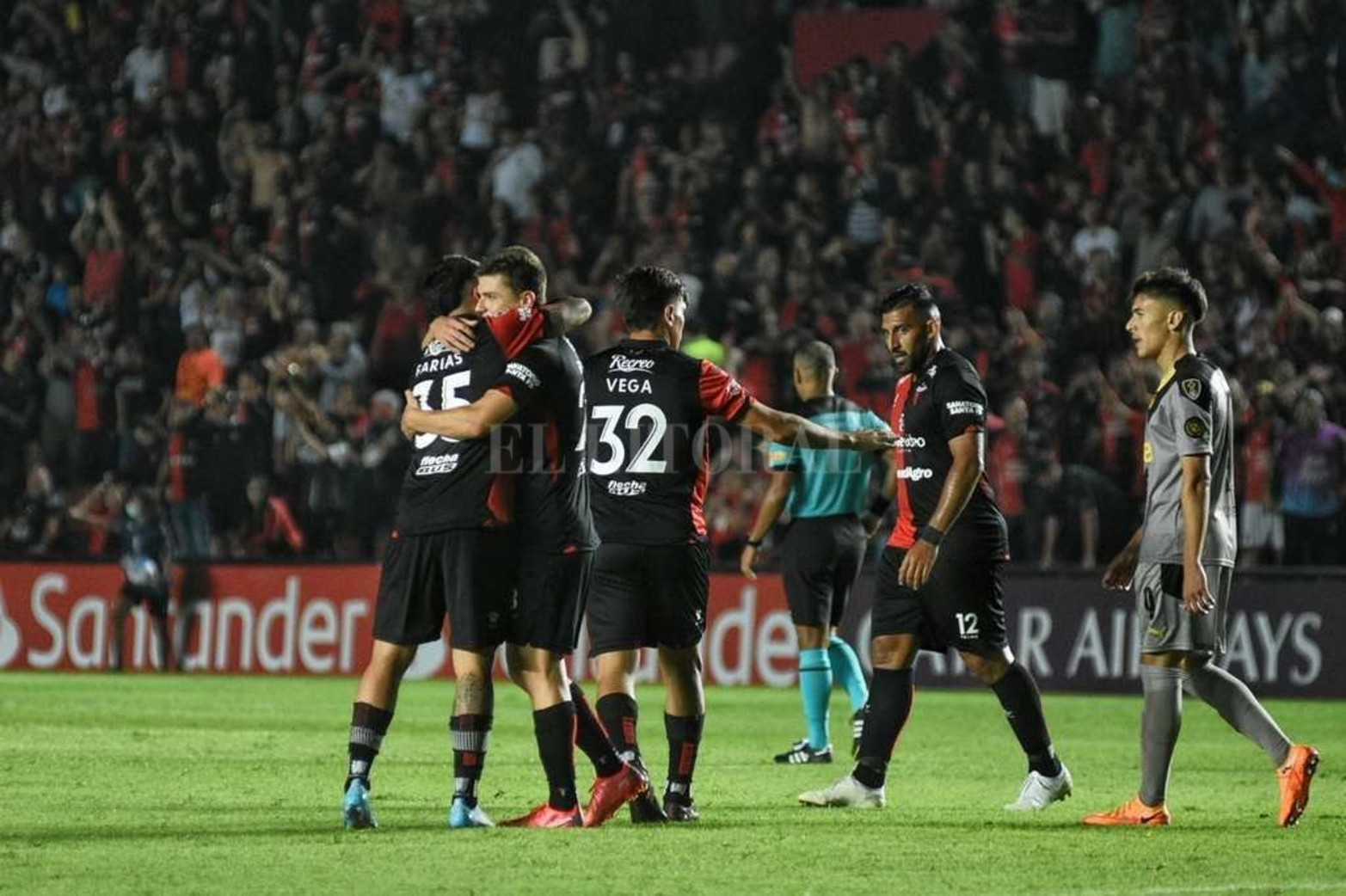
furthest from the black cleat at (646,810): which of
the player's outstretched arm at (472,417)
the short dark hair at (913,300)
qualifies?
the short dark hair at (913,300)

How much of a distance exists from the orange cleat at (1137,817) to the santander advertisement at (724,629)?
859 centimetres

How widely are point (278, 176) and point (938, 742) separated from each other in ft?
49.6

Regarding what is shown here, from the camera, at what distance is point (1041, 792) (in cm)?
1077

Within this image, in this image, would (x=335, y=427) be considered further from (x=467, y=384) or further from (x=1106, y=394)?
(x=467, y=384)

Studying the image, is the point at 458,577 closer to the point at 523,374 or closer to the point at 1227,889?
the point at 523,374

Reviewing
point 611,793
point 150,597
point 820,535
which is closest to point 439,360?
point 611,793

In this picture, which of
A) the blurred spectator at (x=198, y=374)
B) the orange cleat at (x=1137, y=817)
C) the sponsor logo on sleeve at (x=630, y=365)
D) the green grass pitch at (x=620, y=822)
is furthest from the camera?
the blurred spectator at (x=198, y=374)

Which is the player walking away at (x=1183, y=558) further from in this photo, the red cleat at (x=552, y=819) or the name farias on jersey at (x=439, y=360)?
the name farias on jersey at (x=439, y=360)

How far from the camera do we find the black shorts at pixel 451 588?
950 cm

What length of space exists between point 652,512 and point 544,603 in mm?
703

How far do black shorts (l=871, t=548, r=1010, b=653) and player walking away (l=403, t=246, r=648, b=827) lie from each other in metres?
1.57

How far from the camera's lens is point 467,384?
964 centimetres

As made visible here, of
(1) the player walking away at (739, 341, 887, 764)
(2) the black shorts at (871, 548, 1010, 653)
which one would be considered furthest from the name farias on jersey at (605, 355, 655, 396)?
(1) the player walking away at (739, 341, 887, 764)

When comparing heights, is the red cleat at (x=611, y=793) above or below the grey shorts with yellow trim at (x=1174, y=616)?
below
